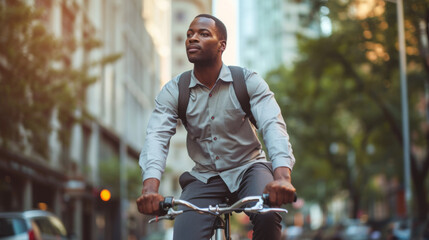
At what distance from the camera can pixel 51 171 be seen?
29516mm

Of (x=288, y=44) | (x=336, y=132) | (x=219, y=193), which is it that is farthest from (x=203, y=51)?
(x=288, y=44)

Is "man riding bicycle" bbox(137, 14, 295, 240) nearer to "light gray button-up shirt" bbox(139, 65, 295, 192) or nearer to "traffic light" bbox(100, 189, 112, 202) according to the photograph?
"light gray button-up shirt" bbox(139, 65, 295, 192)

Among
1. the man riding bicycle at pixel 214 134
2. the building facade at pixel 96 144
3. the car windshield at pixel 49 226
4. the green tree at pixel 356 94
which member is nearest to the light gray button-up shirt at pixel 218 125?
the man riding bicycle at pixel 214 134

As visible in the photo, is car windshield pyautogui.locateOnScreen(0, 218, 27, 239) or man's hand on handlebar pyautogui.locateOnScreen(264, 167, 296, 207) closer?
man's hand on handlebar pyautogui.locateOnScreen(264, 167, 296, 207)

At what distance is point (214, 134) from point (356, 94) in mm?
26653

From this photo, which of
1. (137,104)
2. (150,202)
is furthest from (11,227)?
(137,104)

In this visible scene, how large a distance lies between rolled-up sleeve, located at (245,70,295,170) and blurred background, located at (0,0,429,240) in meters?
3.22

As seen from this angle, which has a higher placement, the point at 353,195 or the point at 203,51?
the point at 203,51

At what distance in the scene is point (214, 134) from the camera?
4020 millimetres

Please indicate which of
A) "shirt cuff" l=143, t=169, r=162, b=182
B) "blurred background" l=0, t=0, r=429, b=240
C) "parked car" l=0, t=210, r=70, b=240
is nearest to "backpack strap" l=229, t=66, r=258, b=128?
"shirt cuff" l=143, t=169, r=162, b=182

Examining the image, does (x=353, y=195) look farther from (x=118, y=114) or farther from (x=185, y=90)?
(x=185, y=90)

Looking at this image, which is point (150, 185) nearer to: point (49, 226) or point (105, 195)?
point (49, 226)

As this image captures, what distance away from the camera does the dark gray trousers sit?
3.69 metres

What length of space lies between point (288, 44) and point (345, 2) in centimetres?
9768
